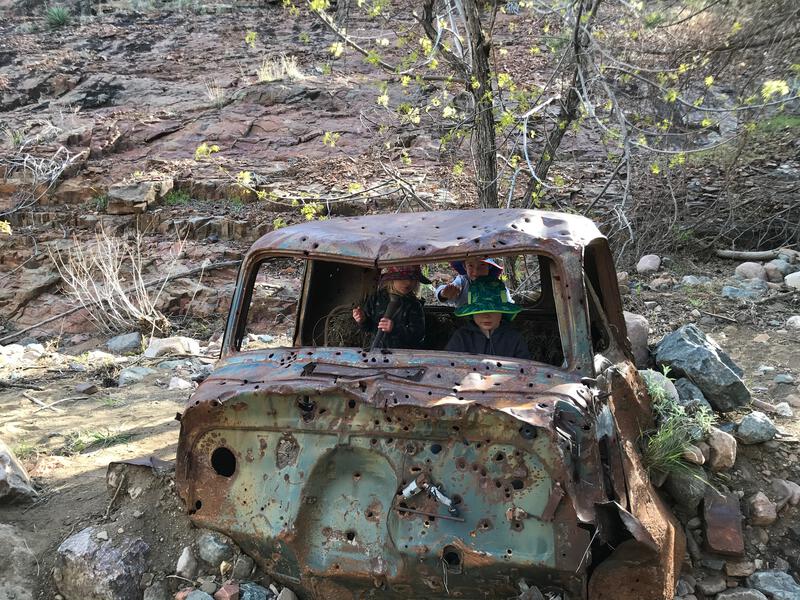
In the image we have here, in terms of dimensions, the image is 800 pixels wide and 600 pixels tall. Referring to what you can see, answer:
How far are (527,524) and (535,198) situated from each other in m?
3.87

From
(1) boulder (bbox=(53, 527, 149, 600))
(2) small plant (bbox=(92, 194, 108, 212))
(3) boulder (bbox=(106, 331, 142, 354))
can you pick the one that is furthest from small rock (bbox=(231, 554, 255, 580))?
(2) small plant (bbox=(92, 194, 108, 212))

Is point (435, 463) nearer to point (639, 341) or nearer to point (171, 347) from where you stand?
point (639, 341)

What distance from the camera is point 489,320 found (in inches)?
143

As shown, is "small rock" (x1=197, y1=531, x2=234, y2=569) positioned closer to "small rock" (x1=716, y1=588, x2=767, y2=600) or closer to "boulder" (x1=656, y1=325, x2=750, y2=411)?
"small rock" (x1=716, y1=588, x2=767, y2=600)

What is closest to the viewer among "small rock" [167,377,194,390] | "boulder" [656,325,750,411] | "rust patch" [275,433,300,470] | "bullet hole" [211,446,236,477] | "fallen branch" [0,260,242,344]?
"rust patch" [275,433,300,470]

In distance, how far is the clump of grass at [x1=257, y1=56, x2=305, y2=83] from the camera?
1416cm

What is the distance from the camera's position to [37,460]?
4.50m

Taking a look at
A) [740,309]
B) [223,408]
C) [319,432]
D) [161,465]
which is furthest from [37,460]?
[740,309]

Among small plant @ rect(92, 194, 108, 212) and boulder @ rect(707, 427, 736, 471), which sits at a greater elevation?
boulder @ rect(707, 427, 736, 471)

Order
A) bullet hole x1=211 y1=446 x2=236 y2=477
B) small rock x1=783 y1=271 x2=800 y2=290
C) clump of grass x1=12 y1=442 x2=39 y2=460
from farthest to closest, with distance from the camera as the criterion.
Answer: small rock x1=783 y1=271 x2=800 y2=290 < clump of grass x1=12 y1=442 x2=39 y2=460 < bullet hole x1=211 y1=446 x2=236 y2=477

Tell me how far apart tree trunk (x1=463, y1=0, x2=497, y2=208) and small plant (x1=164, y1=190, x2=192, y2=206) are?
645 centimetres

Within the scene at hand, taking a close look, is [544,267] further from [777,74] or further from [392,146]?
[392,146]

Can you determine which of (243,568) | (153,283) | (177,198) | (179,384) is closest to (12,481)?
(243,568)

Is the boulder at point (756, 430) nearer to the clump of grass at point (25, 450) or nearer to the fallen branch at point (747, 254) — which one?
the clump of grass at point (25, 450)
